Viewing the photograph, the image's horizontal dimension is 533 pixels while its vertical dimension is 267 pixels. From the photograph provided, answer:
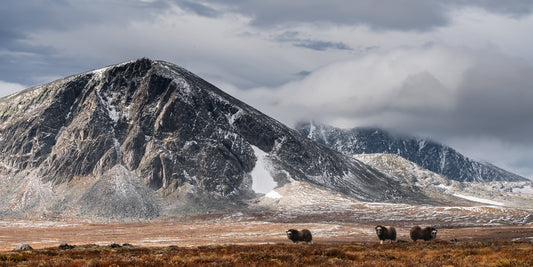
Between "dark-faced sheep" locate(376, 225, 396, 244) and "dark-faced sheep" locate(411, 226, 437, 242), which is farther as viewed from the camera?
"dark-faced sheep" locate(411, 226, 437, 242)

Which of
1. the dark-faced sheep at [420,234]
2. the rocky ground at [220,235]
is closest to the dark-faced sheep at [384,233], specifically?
the dark-faced sheep at [420,234]

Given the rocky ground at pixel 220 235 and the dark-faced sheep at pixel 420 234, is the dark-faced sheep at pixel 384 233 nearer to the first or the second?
the dark-faced sheep at pixel 420 234

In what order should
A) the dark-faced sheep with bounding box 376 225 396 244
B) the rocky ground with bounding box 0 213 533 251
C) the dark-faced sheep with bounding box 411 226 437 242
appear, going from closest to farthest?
the dark-faced sheep with bounding box 376 225 396 244, the dark-faced sheep with bounding box 411 226 437 242, the rocky ground with bounding box 0 213 533 251

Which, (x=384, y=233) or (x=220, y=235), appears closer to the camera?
(x=384, y=233)

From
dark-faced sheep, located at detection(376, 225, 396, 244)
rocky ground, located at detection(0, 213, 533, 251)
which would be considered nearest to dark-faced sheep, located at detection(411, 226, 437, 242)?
dark-faced sheep, located at detection(376, 225, 396, 244)

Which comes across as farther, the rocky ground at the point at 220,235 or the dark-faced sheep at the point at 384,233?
the rocky ground at the point at 220,235

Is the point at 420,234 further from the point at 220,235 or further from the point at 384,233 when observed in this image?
the point at 220,235

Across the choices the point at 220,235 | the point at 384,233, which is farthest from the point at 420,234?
the point at 220,235

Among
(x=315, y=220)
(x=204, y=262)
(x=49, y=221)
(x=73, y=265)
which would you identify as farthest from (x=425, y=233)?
(x=49, y=221)

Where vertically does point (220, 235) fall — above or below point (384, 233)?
below

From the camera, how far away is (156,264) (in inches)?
1200

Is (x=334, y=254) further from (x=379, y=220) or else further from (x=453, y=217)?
(x=453, y=217)

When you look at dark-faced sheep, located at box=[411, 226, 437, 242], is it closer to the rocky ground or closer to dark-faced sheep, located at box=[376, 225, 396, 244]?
dark-faced sheep, located at box=[376, 225, 396, 244]

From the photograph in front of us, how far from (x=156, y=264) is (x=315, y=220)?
6141 inches
